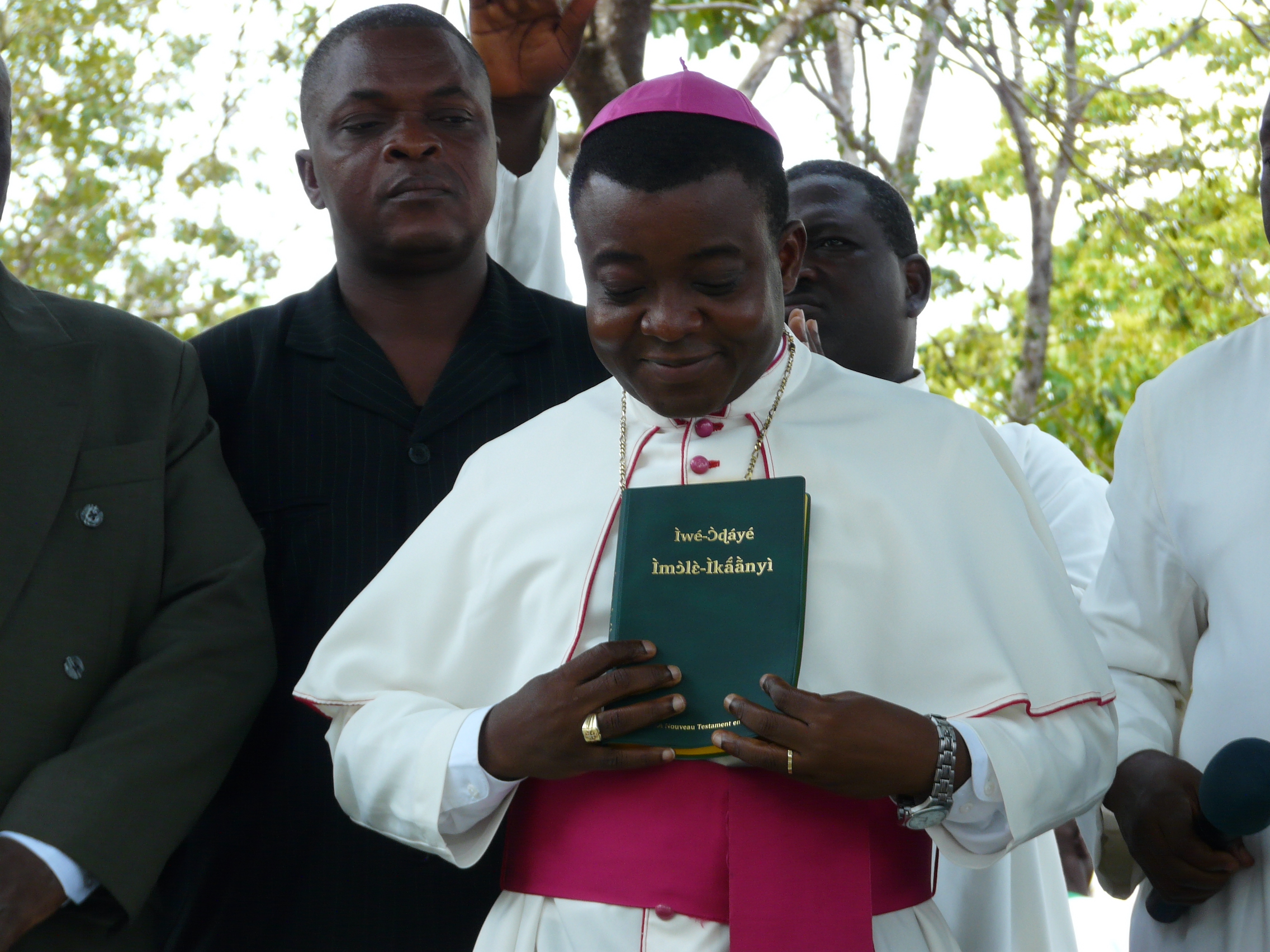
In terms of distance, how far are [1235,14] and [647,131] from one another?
8018 millimetres

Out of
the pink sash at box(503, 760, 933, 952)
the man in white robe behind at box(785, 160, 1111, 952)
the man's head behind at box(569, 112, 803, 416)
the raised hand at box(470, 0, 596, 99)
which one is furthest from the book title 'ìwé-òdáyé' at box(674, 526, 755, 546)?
the raised hand at box(470, 0, 596, 99)

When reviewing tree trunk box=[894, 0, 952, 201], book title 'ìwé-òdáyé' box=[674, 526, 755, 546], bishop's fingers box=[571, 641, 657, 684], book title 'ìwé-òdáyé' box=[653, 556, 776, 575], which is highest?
tree trunk box=[894, 0, 952, 201]

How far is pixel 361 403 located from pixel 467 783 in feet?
3.98

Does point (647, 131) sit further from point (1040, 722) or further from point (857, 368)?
point (857, 368)

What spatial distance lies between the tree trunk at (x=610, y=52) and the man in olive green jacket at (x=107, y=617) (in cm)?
287

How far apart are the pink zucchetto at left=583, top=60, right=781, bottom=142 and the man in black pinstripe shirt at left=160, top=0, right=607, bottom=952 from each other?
31.9 inches

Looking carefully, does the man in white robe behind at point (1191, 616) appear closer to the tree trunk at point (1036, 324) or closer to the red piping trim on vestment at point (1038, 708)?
the red piping trim on vestment at point (1038, 708)

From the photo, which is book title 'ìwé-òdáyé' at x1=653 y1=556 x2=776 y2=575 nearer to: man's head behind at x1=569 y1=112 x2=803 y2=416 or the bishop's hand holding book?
the bishop's hand holding book

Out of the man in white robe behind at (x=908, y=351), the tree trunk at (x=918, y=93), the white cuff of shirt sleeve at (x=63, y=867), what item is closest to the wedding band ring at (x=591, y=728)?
the white cuff of shirt sleeve at (x=63, y=867)

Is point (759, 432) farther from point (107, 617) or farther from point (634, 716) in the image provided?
point (107, 617)

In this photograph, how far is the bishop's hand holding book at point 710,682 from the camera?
203 cm

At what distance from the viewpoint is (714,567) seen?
7.27ft

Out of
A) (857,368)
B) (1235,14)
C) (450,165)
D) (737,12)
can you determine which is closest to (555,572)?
(450,165)

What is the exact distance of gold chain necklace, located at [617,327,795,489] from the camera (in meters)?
2.45
